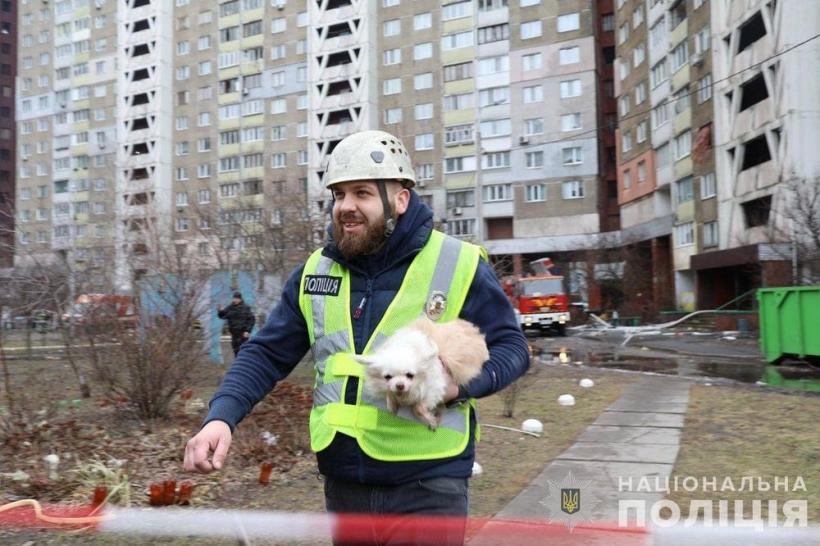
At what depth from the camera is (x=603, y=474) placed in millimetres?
6277

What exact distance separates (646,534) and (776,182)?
30721mm

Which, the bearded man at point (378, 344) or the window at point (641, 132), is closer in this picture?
the bearded man at point (378, 344)

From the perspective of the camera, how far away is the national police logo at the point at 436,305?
2.32 m

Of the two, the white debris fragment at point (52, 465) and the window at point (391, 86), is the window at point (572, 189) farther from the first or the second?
the white debris fragment at point (52, 465)

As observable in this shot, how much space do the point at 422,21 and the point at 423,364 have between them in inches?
2412

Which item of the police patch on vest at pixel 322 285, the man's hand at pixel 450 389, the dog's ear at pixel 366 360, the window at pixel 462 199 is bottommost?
the man's hand at pixel 450 389

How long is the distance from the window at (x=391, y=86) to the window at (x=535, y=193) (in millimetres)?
14020

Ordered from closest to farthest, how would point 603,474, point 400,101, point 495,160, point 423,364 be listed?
point 423,364
point 603,474
point 495,160
point 400,101

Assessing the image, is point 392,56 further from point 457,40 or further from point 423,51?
point 457,40

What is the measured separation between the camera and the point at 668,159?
44812 millimetres

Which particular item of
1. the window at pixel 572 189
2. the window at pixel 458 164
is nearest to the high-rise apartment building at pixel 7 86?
the window at pixel 458 164

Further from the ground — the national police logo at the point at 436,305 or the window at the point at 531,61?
the window at the point at 531,61

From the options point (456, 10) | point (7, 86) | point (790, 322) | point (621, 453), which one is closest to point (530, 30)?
point (456, 10)

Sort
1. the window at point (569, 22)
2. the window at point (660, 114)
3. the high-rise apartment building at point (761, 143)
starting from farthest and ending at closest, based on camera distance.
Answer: the window at point (569, 22), the window at point (660, 114), the high-rise apartment building at point (761, 143)
